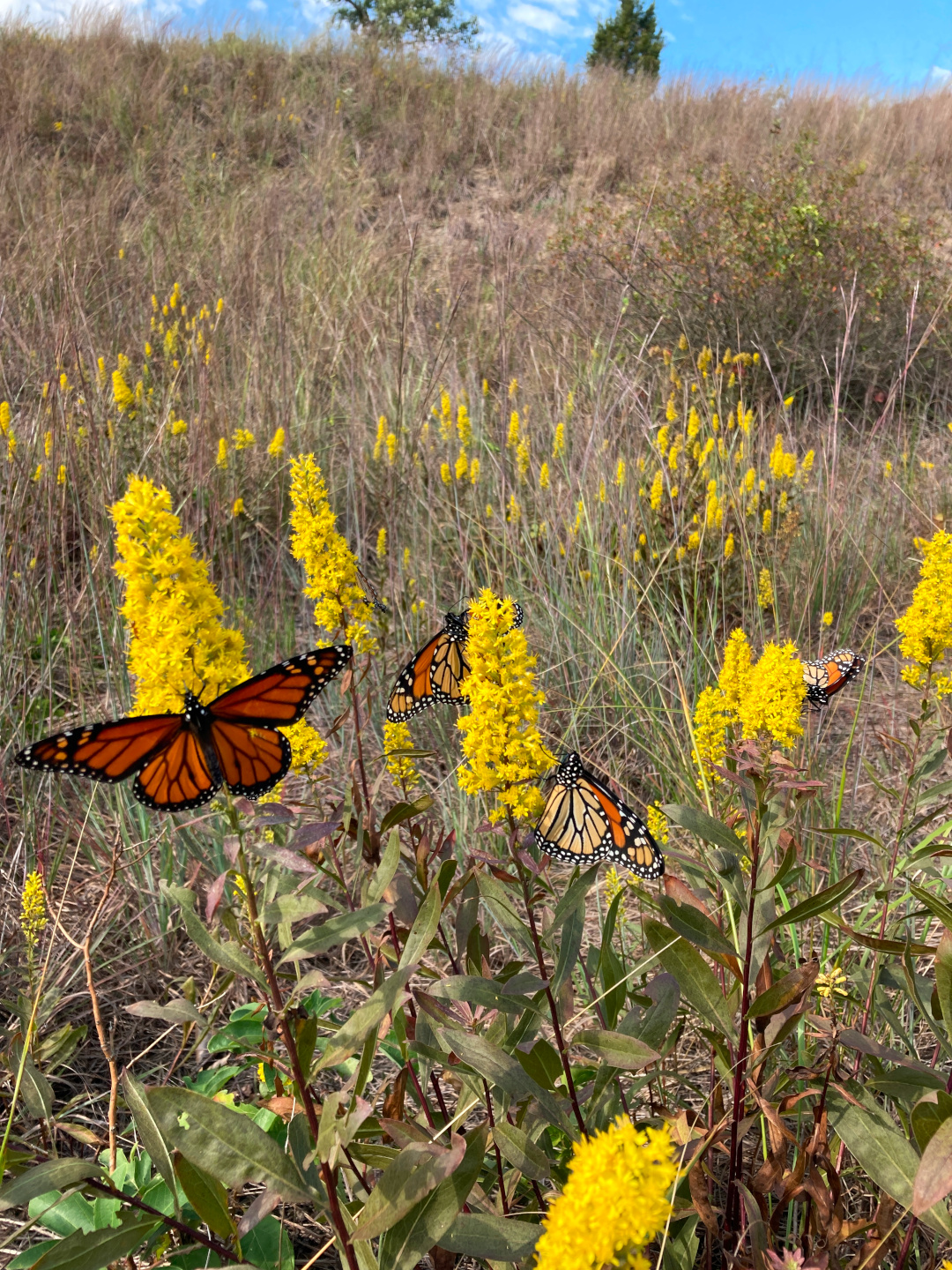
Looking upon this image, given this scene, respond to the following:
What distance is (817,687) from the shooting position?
1.99 m

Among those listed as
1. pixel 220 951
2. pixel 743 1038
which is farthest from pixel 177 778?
pixel 743 1038

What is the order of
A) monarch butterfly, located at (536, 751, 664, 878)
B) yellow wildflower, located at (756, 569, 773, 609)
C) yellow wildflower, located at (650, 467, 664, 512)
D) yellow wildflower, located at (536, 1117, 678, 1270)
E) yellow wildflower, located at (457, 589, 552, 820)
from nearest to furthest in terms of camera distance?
yellow wildflower, located at (536, 1117, 678, 1270) → yellow wildflower, located at (457, 589, 552, 820) → monarch butterfly, located at (536, 751, 664, 878) → yellow wildflower, located at (756, 569, 773, 609) → yellow wildflower, located at (650, 467, 664, 512)

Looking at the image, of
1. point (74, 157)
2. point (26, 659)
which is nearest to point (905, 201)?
point (74, 157)

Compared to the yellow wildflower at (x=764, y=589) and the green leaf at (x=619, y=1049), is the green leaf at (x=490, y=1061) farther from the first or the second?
the yellow wildflower at (x=764, y=589)

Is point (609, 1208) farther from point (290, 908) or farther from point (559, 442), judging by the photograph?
point (559, 442)

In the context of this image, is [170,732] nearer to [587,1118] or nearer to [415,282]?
[587,1118]

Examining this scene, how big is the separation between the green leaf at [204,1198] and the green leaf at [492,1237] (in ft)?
1.15

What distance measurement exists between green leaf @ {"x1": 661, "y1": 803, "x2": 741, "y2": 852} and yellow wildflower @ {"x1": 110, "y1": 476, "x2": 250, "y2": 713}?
0.69 metres

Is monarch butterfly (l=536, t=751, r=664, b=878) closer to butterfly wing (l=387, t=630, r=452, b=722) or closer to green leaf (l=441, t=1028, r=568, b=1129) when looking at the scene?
green leaf (l=441, t=1028, r=568, b=1129)

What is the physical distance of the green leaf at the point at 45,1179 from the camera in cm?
98

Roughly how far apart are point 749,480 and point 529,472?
3.76ft

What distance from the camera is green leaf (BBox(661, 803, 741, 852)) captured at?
121 centimetres

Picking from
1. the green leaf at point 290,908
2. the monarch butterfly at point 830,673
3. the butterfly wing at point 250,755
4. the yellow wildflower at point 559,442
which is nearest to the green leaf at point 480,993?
the green leaf at point 290,908

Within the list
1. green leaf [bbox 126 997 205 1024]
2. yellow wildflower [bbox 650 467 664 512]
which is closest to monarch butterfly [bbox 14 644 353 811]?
green leaf [bbox 126 997 205 1024]
